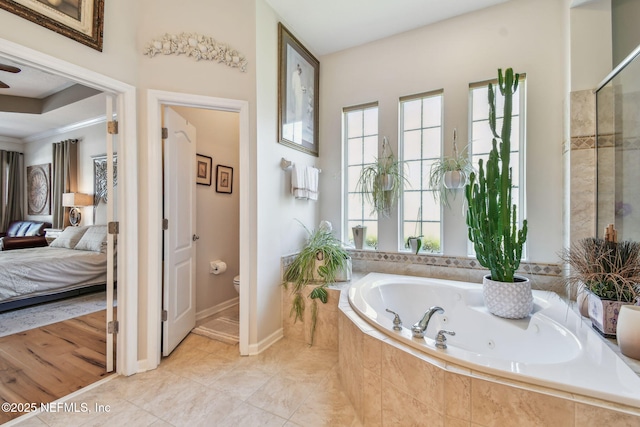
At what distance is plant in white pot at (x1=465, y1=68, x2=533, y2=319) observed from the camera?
175 cm

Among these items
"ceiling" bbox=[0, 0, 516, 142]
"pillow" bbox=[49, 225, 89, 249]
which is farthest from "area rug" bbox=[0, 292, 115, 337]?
"ceiling" bbox=[0, 0, 516, 142]

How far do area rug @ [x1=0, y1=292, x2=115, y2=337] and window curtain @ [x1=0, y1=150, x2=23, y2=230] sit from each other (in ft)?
12.1

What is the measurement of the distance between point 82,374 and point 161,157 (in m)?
1.63

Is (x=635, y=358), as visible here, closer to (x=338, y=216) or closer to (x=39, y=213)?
(x=338, y=216)

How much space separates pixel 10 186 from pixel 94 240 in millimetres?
3452

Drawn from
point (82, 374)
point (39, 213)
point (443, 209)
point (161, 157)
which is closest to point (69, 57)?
point (161, 157)

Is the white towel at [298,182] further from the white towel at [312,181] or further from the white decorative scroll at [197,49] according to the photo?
the white decorative scroll at [197,49]

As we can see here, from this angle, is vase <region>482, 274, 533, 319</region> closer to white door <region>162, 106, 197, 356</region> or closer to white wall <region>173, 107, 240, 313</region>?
white door <region>162, 106, 197, 356</region>

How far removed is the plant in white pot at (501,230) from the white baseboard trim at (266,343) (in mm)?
1687

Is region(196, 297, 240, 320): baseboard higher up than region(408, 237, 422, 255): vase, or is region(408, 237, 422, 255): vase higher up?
region(408, 237, 422, 255): vase

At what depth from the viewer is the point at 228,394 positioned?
172 cm

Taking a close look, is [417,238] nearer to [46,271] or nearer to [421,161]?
[421,161]

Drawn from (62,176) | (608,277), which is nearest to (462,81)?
(608,277)

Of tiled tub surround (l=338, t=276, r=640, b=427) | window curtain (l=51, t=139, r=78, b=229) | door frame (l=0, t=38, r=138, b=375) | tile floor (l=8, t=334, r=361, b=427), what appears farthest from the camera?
window curtain (l=51, t=139, r=78, b=229)
